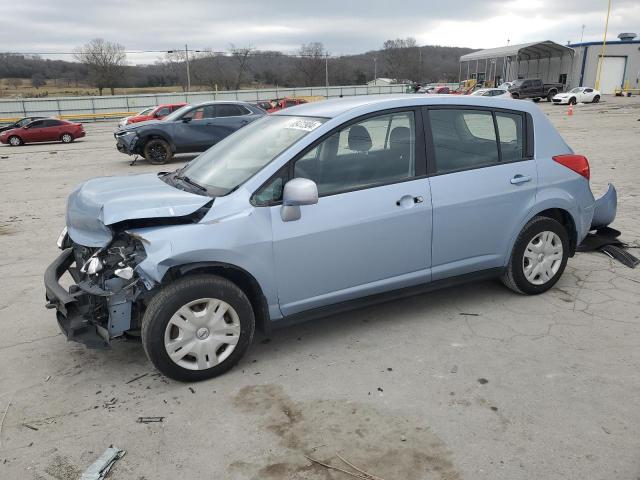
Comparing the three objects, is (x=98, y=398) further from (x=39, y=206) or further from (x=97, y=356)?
(x=39, y=206)

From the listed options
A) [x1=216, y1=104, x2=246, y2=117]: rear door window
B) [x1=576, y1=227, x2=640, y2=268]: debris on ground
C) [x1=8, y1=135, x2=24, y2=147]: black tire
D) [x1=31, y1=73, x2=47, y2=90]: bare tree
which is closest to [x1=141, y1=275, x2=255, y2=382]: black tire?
[x1=576, y1=227, x2=640, y2=268]: debris on ground

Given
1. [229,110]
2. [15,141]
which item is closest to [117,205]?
[229,110]

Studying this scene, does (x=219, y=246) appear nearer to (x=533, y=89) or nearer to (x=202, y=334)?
(x=202, y=334)

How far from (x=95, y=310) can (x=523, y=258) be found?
11.0 ft

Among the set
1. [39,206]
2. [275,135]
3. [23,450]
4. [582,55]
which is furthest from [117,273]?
[582,55]

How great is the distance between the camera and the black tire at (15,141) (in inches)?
915

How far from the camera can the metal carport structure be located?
54.1m

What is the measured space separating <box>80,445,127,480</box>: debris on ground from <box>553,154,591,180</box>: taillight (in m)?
3.91

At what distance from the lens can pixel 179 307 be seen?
3.16 m

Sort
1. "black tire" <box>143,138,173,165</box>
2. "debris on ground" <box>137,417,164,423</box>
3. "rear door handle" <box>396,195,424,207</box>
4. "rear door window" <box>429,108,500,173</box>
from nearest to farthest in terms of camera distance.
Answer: "debris on ground" <box>137,417,164,423</box> → "rear door handle" <box>396,195,424,207</box> → "rear door window" <box>429,108,500,173</box> → "black tire" <box>143,138,173,165</box>

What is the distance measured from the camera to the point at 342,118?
3.67m

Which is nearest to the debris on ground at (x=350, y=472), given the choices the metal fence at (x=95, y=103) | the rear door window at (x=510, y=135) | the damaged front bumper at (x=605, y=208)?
the rear door window at (x=510, y=135)

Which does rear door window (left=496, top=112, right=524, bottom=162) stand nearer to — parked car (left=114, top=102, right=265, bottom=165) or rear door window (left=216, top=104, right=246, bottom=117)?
parked car (left=114, top=102, right=265, bottom=165)

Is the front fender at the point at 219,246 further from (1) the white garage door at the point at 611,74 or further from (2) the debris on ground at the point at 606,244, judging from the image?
(1) the white garage door at the point at 611,74
